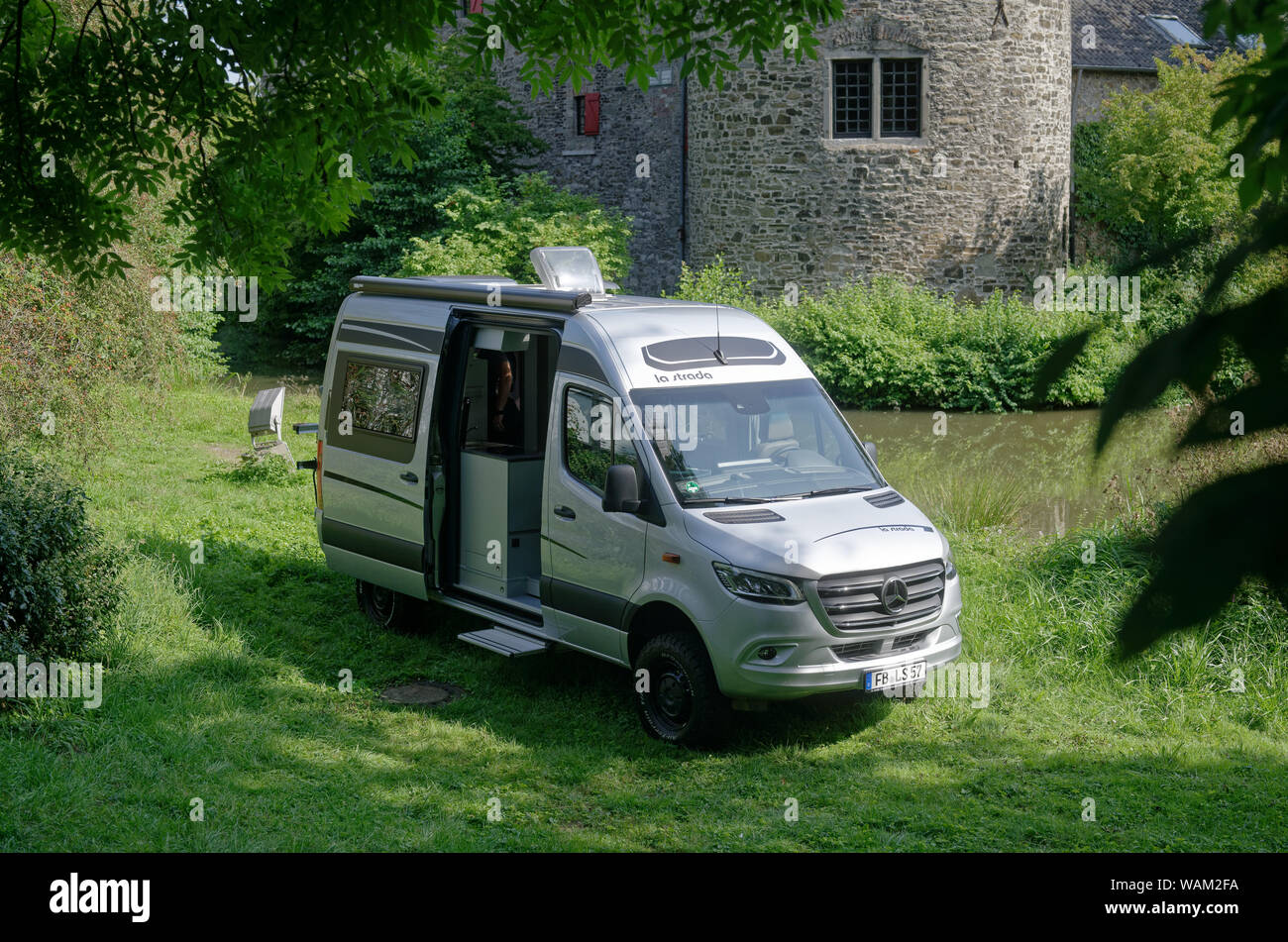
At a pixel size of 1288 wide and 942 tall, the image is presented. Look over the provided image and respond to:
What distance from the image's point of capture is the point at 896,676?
7.60 metres

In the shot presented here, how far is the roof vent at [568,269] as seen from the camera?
988 centimetres

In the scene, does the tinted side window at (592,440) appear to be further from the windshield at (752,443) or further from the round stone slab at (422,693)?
the round stone slab at (422,693)

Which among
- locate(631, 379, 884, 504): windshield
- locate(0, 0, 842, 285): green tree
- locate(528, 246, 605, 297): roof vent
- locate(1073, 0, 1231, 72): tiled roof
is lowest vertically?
locate(631, 379, 884, 504): windshield

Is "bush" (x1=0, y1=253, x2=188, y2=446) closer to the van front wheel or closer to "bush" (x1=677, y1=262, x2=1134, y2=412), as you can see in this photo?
the van front wheel

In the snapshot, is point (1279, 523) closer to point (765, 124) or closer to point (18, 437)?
point (18, 437)

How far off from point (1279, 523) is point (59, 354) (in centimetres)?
1698

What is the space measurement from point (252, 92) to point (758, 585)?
498cm

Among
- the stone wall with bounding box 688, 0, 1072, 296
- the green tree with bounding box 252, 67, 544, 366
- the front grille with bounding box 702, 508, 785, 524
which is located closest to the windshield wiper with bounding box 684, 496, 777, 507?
the front grille with bounding box 702, 508, 785, 524

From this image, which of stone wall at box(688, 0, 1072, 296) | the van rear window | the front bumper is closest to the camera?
the front bumper

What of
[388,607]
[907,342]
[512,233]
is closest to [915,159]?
[907,342]

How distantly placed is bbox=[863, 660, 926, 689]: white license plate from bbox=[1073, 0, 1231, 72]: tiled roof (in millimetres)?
29682

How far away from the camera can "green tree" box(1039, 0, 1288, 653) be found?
4.18 ft

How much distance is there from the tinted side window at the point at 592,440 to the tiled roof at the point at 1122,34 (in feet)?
95.4

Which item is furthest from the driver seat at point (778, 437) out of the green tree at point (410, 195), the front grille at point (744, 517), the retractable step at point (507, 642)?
the green tree at point (410, 195)
